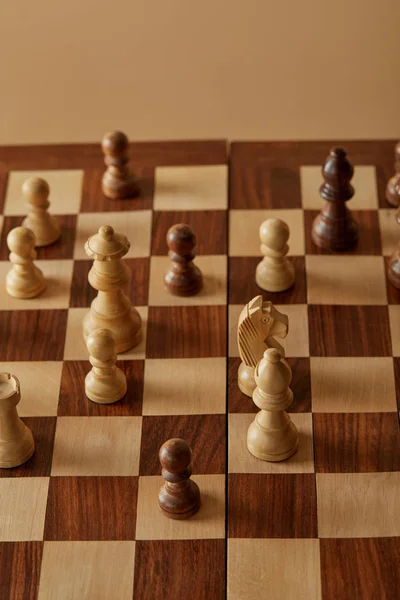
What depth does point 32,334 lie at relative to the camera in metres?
2.22

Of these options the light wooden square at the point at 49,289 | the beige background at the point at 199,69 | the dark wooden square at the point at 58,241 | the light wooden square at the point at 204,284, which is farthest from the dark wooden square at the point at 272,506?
the beige background at the point at 199,69

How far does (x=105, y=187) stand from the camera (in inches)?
99.5

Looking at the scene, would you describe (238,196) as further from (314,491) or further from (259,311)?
(314,491)

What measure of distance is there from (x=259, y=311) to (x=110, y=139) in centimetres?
73

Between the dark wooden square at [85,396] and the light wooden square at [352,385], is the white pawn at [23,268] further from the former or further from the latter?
the light wooden square at [352,385]

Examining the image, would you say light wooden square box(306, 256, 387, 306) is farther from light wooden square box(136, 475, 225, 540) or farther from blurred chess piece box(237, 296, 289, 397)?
light wooden square box(136, 475, 225, 540)

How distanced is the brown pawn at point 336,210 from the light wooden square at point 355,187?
9 cm

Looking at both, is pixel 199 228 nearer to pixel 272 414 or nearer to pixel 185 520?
pixel 272 414

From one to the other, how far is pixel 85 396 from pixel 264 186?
2.39 feet

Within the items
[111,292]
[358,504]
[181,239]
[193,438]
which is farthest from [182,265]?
[358,504]

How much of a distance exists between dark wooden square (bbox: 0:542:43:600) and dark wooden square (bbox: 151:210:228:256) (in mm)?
780

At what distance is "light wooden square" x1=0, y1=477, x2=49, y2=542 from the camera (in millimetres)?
1872

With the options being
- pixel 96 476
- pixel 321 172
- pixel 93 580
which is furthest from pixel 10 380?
pixel 321 172

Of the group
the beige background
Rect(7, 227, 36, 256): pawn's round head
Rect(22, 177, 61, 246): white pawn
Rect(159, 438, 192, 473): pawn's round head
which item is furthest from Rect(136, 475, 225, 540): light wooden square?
the beige background
